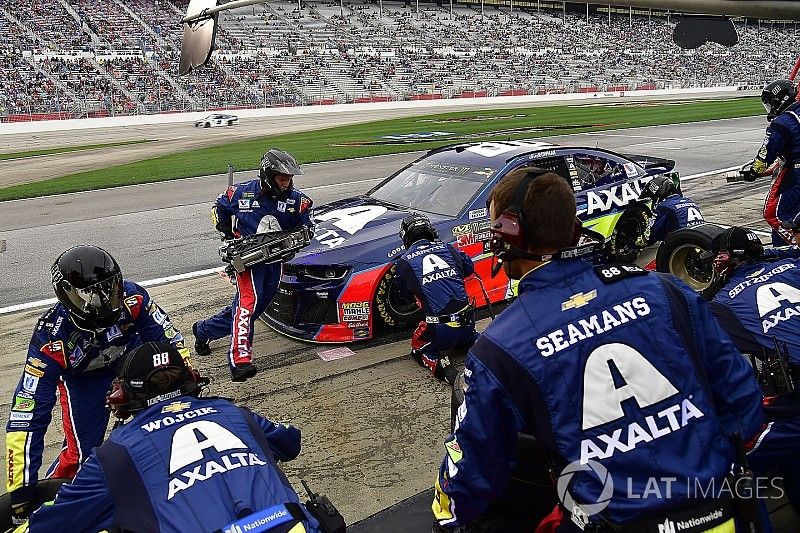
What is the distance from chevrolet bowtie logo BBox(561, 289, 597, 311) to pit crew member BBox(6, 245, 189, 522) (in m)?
2.04

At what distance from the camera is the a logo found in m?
1.89

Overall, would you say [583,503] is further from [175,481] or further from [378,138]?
[378,138]

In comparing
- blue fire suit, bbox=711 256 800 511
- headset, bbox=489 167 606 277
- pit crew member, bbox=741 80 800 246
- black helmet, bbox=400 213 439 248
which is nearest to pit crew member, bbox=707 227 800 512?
blue fire suit, bbox=711 256 800 511

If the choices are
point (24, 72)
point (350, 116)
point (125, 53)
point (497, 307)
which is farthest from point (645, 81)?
point (497, 307)

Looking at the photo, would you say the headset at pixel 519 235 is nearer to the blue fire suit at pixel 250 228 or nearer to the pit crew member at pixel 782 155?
the blue fire suit at pixel 250 228

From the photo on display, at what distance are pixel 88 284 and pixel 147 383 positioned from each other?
955mm

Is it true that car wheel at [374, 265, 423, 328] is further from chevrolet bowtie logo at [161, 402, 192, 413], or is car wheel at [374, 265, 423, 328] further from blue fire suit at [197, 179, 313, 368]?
chevrolet bowtie logo at [161, 402, 192, 413]

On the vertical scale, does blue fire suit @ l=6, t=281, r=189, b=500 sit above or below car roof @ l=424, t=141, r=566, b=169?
below

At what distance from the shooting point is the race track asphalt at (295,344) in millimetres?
4094

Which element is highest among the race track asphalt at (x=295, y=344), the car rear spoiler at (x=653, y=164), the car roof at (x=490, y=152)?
the car roof at (x=490, y=152)

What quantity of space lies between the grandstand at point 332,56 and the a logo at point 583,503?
3212 cm

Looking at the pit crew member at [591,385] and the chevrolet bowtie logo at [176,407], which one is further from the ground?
the pit crew member at [591,385]

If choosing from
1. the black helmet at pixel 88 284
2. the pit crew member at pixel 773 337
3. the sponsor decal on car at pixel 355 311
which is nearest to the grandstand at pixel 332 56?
the sponsor decal on car at pixel 355 311

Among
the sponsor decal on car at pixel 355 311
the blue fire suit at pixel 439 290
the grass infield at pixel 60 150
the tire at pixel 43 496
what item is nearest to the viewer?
the tire at pixel 43 496
